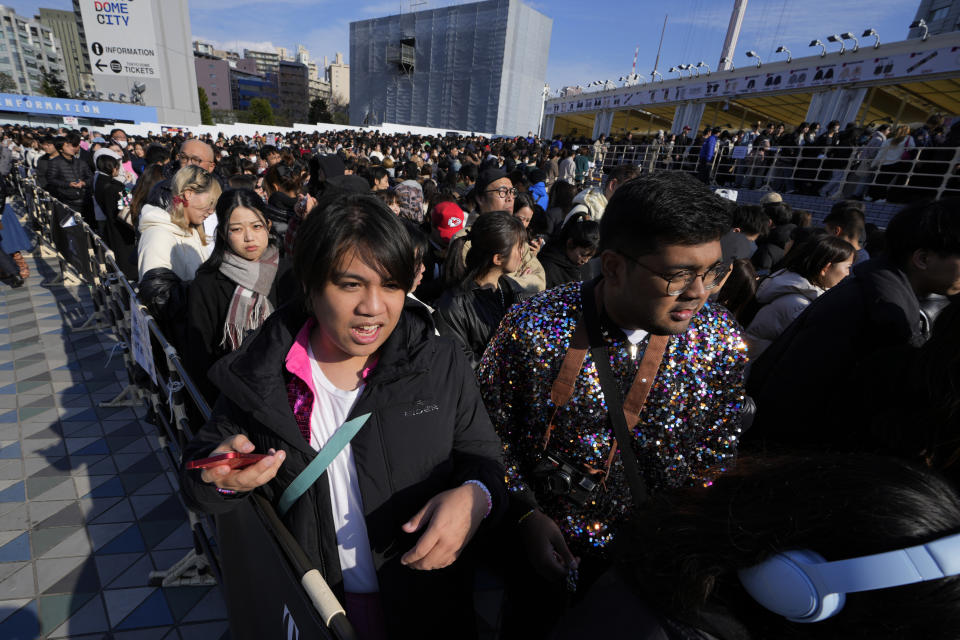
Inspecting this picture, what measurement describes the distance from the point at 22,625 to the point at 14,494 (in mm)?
1292

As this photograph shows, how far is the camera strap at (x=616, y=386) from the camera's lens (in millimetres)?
1401

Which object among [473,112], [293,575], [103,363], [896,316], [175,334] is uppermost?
[473,112]

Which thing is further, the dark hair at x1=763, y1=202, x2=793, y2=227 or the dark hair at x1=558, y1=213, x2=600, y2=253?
the dark hair at x1=763, y1=202, x2=793, y2=227

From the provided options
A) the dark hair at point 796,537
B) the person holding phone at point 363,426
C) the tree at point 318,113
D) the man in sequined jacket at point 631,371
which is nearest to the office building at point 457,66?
the tree at point 318,113

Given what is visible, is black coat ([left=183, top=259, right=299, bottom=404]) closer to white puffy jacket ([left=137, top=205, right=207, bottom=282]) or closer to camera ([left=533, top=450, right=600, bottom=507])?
white puffy jacket ([left=137, top=205, right=207, bottom=282])

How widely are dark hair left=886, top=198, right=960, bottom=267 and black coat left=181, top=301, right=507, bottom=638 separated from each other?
6.82 ft

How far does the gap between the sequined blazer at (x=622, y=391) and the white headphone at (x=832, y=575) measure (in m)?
0.75

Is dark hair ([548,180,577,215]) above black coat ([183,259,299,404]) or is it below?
above

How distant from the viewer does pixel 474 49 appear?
165 feet

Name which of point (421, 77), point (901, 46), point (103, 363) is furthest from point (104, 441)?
point (421, 77)

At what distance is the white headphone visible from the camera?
61 centimetres

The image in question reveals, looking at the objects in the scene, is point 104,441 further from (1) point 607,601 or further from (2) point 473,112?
(2) point 473,112

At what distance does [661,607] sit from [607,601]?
0.11 meters

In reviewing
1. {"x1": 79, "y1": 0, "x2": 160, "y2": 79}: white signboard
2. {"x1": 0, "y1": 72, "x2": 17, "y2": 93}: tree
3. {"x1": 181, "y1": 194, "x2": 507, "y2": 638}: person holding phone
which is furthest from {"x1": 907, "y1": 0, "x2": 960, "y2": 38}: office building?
{"x1": 0, "y1": 72, "x2": 17, "y2": 93}: tree
